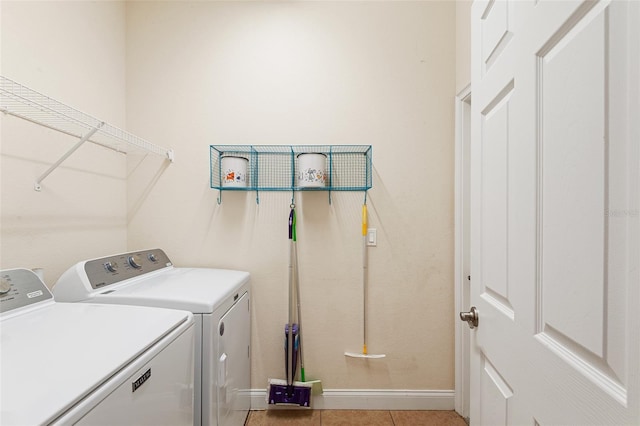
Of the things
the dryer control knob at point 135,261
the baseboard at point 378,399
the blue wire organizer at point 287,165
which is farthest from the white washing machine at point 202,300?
the blue wire organizer at point 287,165

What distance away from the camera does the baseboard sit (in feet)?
5.33

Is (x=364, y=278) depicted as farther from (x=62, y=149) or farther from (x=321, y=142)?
(x=62, y=149)

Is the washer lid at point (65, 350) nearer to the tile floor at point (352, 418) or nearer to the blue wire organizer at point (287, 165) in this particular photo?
the blue wire organizer at point (287, 165)

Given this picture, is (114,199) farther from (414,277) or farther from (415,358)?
(415,358)

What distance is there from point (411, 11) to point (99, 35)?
1.92 m

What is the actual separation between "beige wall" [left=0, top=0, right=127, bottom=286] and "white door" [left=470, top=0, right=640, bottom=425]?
1867 mm

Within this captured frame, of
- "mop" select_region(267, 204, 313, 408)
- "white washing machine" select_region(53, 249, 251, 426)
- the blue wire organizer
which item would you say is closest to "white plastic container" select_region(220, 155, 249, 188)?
the blue wire organizer

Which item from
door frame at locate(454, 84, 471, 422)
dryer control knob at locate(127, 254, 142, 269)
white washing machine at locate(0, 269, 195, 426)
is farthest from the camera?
door frame at locate(454, 84, 471, 422)

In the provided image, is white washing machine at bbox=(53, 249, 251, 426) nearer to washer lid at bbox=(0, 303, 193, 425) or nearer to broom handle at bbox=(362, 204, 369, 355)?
washer lid at bbox=(0, 303, 193, 425)

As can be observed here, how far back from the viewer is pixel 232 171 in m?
1.55

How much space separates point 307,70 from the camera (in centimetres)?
169

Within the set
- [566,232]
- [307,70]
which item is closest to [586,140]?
[566,232]

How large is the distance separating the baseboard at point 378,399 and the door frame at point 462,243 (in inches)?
3.9

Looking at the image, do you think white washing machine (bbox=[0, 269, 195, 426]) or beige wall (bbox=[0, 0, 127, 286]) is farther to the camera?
beige wall (bbox=[0, 0, 127, 286])
